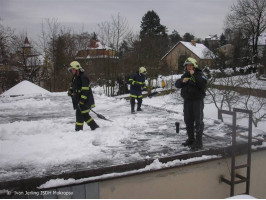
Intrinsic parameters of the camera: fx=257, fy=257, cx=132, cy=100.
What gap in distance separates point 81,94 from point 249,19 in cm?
3428

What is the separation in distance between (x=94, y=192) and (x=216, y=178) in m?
2.51

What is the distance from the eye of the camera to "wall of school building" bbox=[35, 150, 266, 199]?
415 centimetres

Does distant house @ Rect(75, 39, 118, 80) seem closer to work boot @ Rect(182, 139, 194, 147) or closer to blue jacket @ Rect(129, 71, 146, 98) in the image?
blue jacket @ Rect(129, 71, 146, 98)

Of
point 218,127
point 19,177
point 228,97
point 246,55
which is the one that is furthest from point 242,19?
point 19,177

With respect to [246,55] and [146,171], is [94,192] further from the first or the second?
[246,55]

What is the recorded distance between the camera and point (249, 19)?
112 feet

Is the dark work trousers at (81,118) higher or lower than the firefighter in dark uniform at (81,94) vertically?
lower

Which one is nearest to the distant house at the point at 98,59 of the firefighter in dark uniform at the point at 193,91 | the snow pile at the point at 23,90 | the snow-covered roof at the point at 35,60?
the snow-covered roof at the point at 35,60

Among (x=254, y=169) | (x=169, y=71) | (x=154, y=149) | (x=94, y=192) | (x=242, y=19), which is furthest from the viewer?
(x=242, y=19)

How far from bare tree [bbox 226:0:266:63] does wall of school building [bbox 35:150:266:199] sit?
3154 cm

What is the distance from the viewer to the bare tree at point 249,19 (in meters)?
33.1

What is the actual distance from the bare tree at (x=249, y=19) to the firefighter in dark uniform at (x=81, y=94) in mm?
Answer: 32466

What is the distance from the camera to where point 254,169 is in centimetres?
556

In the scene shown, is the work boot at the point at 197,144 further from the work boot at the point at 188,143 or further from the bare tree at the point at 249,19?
the bare tree at the point at 249,19
